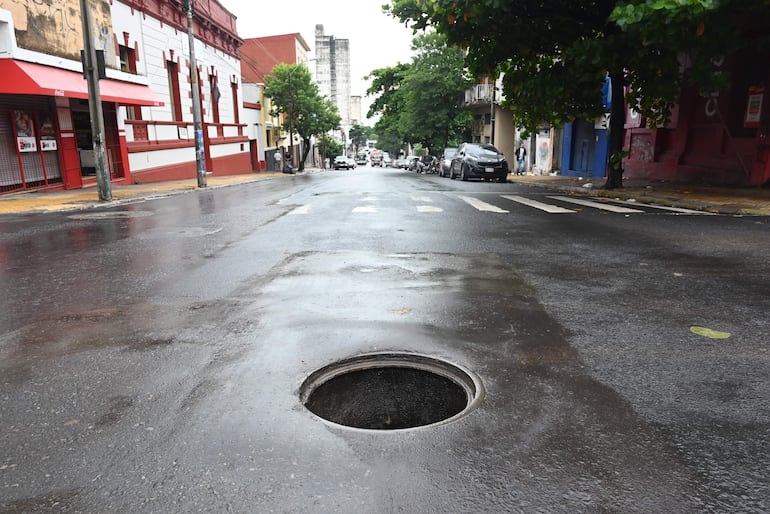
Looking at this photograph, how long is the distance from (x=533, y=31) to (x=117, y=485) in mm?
16131

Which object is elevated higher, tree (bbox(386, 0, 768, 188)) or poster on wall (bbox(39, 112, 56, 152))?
tree (bbox(386, 0, 768, 188))

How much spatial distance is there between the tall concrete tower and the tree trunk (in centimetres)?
11057

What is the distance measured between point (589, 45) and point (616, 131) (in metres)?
4.29

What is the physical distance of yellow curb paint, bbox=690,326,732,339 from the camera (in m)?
3.95

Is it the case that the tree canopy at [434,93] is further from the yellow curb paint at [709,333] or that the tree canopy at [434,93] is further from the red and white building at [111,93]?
the yellow curb paint at [709,333]

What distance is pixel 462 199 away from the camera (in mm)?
14492

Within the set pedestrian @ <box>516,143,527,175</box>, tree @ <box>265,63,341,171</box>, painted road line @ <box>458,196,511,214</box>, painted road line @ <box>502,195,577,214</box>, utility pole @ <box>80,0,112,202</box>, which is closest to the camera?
painted road line @ <box>502,195,577,214</box>

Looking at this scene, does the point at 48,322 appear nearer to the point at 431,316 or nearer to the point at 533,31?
the point at 431,316

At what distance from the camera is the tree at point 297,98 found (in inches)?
1836

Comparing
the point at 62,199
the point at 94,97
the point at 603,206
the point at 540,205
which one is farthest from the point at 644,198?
the point at 62,199

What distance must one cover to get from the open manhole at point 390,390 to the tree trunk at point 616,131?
46.4 ft

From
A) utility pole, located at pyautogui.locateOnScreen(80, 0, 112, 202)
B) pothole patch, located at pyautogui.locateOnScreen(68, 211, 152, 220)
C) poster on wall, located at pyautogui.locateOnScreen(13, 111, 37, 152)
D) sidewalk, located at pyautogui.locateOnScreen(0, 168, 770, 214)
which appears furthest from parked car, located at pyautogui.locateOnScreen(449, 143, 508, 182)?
poster on wall, located at pyautogui.locateOnScreen(13, 111, 37, 152)

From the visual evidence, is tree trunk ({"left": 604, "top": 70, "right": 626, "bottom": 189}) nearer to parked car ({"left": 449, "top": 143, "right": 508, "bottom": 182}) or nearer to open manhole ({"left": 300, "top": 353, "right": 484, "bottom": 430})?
parked car ({"left": 449, "top": 143, "right": 508, "bottom": 182})

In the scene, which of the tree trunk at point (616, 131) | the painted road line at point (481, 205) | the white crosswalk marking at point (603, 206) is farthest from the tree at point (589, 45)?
the painted road line at point (481, 205)
